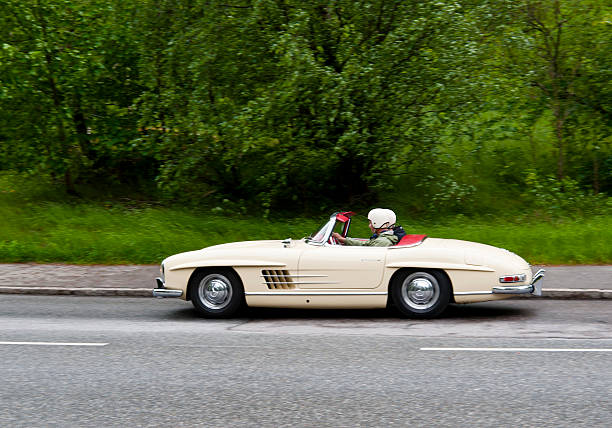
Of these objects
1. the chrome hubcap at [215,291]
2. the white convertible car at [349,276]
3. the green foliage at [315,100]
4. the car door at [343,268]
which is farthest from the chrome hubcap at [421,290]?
the green foliage at [315,100]

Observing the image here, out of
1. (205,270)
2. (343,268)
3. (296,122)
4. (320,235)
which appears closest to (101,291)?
(205,270)

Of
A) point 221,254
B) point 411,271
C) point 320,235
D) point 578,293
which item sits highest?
point 320,235

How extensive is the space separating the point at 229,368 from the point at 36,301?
18.5ft

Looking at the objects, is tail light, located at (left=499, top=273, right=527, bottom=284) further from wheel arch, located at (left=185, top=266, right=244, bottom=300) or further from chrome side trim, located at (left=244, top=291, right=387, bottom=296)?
wheel arch, located at (left=185, top=266, right=244, bottom=300)

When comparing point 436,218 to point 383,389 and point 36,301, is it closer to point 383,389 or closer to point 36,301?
point 36,301

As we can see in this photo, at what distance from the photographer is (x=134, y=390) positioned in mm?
6016

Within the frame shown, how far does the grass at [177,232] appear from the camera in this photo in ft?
45.7

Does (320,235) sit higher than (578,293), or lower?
higher

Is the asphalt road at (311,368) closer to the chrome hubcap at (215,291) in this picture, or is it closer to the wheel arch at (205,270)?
the chrome hubcap at (215,291)

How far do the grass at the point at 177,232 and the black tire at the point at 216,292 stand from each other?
16.9 feet

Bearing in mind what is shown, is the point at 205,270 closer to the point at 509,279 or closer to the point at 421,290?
the point at 421,290

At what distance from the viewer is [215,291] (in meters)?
9.33

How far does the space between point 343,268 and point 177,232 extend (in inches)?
292

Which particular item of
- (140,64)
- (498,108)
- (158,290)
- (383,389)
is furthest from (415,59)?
(383,389)
